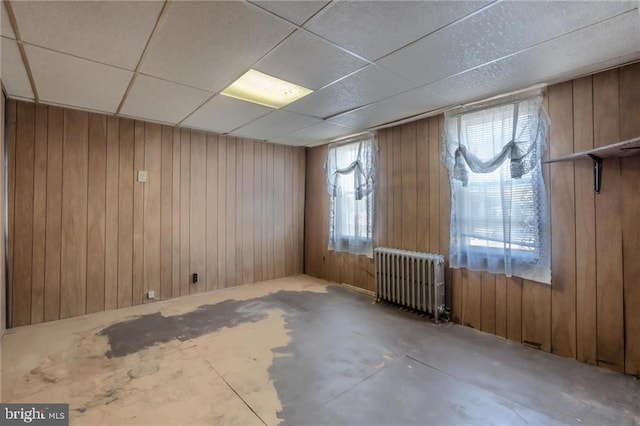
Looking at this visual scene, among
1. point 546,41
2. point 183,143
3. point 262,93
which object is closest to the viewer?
point 546,41

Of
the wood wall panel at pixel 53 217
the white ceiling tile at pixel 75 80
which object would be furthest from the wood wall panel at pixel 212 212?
the wood wall panel at pixel 53 217

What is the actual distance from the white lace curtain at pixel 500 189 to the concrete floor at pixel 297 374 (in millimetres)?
798

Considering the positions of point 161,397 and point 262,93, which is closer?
point 161,397

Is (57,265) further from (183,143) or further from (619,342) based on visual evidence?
(619,342)

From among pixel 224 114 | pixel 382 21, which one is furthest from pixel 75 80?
pixel 382 21

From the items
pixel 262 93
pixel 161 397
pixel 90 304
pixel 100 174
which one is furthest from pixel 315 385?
pixel 100 174

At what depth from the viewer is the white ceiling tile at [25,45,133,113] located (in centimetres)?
214

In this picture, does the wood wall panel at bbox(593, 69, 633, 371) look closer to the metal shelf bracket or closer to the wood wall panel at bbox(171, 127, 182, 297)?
the metal shelf bracket

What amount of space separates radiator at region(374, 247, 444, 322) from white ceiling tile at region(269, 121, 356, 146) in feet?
5.77

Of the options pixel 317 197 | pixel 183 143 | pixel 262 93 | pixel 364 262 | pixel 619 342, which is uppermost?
pixel 262 93

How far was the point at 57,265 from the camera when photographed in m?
3.22

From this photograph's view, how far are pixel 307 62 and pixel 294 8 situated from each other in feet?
1.93

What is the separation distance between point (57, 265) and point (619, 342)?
5363mm

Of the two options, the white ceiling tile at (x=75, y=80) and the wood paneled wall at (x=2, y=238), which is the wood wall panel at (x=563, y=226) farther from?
the wood paneled wall at (x=2, y=238)
